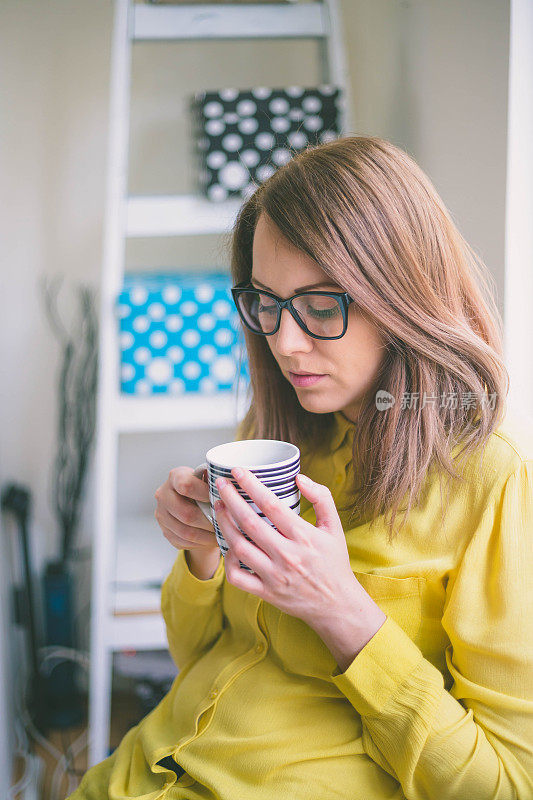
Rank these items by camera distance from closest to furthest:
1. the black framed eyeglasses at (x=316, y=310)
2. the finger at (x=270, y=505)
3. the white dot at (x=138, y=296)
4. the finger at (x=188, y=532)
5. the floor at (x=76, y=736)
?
the finger at (x=270, y=505)
the black framed eyeglasses at (x=316, y=310)
the finger at (x=188, y=532)
the white dot at (x=138, y=296)
the floor at (x=76, y=736)

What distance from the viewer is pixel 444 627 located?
29.9 inches

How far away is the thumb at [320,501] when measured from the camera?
681 mm

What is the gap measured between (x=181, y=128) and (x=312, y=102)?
487 mm

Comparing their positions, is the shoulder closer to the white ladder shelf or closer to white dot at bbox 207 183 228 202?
the white ladder shelf

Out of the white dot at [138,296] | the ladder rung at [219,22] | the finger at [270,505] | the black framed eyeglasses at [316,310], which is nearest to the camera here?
the finger at [270,505]

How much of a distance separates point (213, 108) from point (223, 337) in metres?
0.52

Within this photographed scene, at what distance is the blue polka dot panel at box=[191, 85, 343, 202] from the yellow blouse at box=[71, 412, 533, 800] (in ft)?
2.54

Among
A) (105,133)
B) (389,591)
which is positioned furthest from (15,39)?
(389,591)

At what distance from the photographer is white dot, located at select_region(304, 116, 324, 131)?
1.47m

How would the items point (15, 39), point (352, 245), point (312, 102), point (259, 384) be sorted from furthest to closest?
point (15, 39), point (312, 102), point (259, 384), point (352, 245)

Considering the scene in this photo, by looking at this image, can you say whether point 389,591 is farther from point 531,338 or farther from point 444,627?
point 531,338

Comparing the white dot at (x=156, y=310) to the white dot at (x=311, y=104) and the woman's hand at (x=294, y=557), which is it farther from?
the woman's hand at (x=294, y=557)

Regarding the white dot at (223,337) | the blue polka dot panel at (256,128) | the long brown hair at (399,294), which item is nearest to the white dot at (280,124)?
the blue polka dot panel at (256,128)

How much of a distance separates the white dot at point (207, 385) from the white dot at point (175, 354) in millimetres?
70
